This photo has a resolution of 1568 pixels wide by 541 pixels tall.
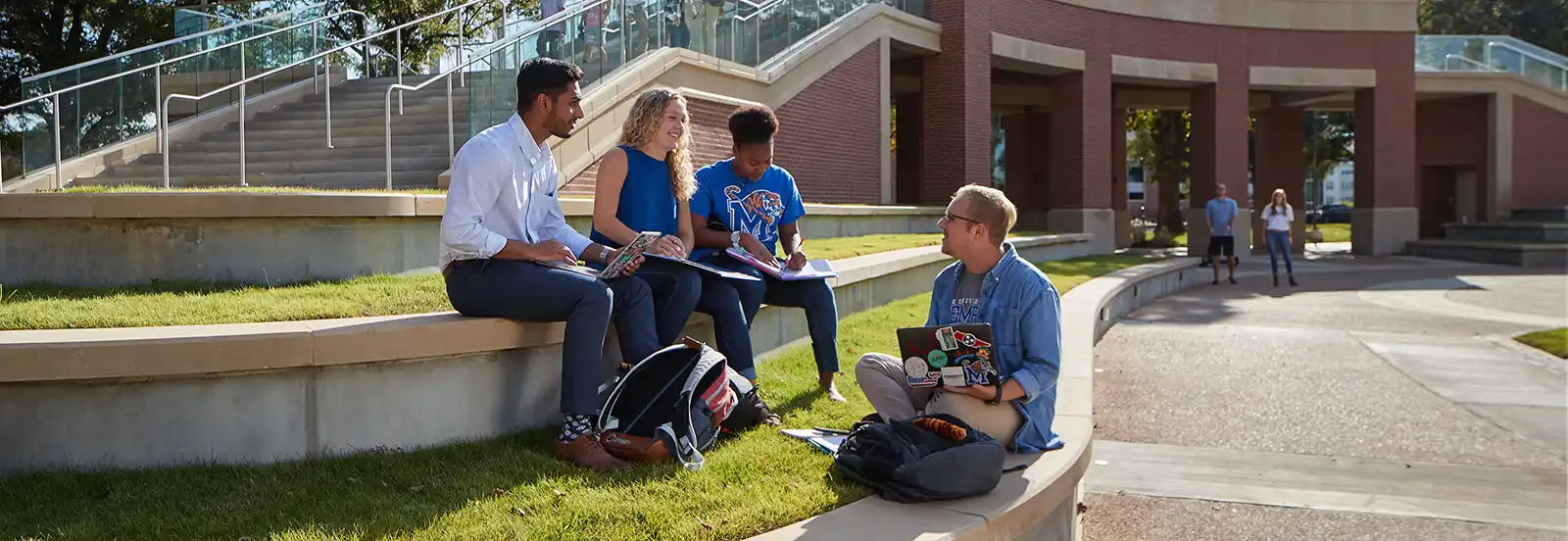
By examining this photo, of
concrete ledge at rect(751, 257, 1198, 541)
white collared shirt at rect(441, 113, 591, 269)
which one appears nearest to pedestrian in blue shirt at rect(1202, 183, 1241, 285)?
concrete ledge at rect(751, 257, 1198, 541)

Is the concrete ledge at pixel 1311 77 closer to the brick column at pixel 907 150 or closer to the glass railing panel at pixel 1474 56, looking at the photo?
the glass railing panel at pixel 1474 56

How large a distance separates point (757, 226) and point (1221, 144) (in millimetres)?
25363

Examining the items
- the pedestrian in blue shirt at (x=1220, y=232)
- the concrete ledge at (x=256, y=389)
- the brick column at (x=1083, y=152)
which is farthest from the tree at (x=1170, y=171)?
the concrete ledge at (x=256, y=389)

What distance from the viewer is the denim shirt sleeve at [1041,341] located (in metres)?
4.41

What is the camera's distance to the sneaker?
445cm

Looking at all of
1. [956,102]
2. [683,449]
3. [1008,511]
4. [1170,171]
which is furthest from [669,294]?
[1170,171]

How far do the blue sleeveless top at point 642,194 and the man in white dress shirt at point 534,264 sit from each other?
634 mm

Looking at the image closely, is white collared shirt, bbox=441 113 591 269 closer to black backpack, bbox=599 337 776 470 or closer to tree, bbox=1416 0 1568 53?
black backpack, bbox=599 337 776 470

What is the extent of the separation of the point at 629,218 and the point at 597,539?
2500mm

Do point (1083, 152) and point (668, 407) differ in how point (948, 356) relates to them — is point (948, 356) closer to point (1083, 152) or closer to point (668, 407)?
point (668, 407)

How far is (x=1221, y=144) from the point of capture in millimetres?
28828

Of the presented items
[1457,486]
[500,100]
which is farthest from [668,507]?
[500,100]

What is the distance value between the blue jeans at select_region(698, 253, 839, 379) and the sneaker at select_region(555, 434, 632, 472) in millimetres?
1231

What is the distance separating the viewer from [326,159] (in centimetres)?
1143
